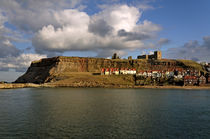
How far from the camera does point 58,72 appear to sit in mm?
149000

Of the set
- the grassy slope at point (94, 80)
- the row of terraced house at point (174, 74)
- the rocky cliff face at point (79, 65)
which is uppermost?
the rocky cliff face at point (79, 65)

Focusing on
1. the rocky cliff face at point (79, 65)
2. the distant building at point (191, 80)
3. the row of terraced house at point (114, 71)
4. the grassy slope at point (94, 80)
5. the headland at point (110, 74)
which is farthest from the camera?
the rocky cliff face at point (79, 65)

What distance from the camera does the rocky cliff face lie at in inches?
6184

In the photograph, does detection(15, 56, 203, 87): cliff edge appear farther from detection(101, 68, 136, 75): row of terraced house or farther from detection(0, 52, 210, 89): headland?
detection(101, 68, 136, 75): row of terraced house

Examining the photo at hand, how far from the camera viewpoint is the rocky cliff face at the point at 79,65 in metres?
157

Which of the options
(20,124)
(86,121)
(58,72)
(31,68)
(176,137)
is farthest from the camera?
(31,68)

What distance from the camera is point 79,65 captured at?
166 m

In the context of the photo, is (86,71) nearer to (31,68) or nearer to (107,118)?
(31,68)

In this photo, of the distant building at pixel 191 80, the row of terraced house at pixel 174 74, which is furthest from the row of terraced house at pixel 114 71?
the distant building at pixel 191 80

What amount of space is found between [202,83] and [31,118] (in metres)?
121

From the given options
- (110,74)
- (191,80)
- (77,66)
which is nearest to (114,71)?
(110,74)

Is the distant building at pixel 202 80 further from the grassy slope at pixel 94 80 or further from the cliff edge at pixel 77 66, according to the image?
the grassy slope at pixel 94 80

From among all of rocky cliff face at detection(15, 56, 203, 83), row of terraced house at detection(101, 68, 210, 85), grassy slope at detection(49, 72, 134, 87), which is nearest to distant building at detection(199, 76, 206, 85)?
A: row of terraced house at detection(101, 68, 210, 85)

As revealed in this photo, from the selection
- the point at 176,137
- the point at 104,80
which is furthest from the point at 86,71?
the point at 176,137
